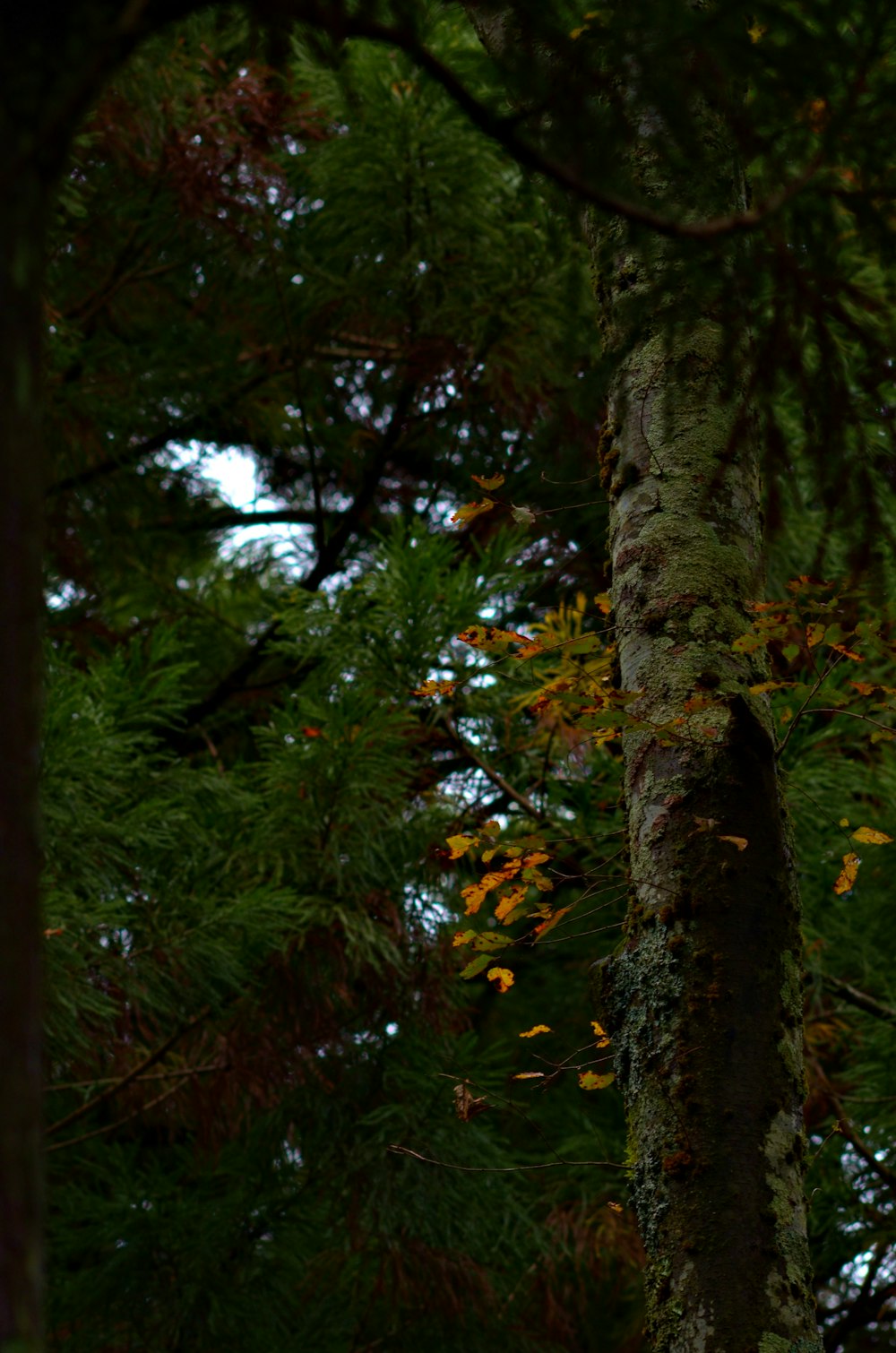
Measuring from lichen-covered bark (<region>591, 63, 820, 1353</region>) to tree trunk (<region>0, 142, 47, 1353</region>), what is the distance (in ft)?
3.03

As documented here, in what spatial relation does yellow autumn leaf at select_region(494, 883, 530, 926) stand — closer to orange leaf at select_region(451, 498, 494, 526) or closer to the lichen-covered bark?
the lichen-covered bark

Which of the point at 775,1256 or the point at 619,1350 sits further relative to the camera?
the point at 619,1350

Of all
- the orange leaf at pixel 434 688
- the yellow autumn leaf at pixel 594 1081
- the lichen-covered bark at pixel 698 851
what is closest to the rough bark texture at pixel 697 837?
the lichen-covered bark at pixel 698 851

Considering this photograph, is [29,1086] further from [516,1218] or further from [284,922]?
[516,1218]

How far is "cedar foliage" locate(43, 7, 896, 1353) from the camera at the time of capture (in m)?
4.32

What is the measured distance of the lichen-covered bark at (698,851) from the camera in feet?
5.64

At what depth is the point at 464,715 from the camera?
470 cm

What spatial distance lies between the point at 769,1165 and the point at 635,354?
4.51 ft

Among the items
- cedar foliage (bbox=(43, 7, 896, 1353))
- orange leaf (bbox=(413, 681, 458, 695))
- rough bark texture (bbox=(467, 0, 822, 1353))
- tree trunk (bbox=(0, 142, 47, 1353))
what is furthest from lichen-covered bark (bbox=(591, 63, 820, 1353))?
cedar foliage (bbox=(43, 7, 896, 1353))

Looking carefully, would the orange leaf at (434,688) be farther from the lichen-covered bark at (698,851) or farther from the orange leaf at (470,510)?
the lichen-covered bark at (698,851)

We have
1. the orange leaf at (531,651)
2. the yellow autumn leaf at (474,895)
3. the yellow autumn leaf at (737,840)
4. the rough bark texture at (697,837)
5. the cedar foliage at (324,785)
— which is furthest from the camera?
the cedar foliage at (324,785)

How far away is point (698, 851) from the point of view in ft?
6.34

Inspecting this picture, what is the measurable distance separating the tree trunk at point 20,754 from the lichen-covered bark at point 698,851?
36.4 inches

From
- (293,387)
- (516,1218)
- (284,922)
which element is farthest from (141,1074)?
(293,387)
